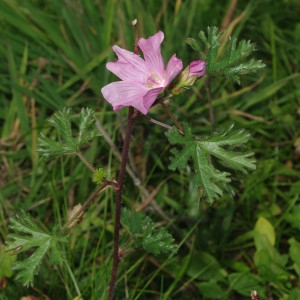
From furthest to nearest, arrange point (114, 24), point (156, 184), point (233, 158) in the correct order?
point (114, 24), point (156, 184), point (233, 158)

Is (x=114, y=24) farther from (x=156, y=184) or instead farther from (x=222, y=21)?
(x=156, y=184)

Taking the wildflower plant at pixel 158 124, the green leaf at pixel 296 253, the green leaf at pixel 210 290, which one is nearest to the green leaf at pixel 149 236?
A: the wildflower plant at pixel 158 124

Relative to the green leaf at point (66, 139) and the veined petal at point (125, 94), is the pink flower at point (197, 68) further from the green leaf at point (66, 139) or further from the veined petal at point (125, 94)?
the green leaf at point (66, 139)

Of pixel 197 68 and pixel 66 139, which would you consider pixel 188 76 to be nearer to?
pixel 197 68

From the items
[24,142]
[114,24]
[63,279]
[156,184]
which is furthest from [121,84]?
[114,24]

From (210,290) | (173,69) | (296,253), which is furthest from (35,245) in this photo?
(296,253)

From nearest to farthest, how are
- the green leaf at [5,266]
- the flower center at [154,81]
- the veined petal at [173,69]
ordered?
the veined petal at [173,69], the flower center at [154,81], the green leaf at [5,266]
